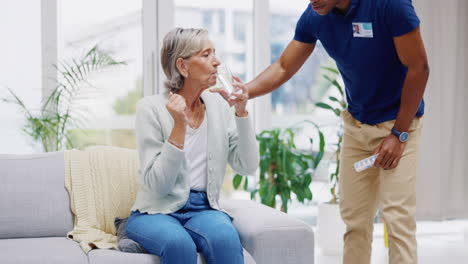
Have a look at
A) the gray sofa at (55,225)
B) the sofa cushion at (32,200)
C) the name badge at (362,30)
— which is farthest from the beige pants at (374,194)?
the sofa cushion at (32,200)

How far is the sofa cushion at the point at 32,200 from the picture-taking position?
2.59 m

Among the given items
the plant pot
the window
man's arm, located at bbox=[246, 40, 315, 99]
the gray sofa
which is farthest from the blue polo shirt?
the window

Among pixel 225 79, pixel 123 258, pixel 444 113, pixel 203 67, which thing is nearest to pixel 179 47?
pixel 203 67

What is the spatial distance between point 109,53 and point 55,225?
5.48 feet

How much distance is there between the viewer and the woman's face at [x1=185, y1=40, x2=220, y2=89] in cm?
242

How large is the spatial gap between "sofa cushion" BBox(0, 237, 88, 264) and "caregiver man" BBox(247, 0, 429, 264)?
3.37 ft

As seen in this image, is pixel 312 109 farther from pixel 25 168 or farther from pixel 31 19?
pixel 25 168

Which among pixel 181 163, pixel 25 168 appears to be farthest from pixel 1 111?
pixel 181 163

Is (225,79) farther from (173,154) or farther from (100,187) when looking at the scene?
(100,187)

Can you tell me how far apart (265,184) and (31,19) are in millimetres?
1782

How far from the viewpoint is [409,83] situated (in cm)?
212

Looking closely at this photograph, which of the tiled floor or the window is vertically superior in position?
the window

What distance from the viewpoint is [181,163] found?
2.29 meters

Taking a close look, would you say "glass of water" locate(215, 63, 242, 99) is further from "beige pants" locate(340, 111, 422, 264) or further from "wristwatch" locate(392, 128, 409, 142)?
"wristwatch" locate(392, 128, 409, 142)
